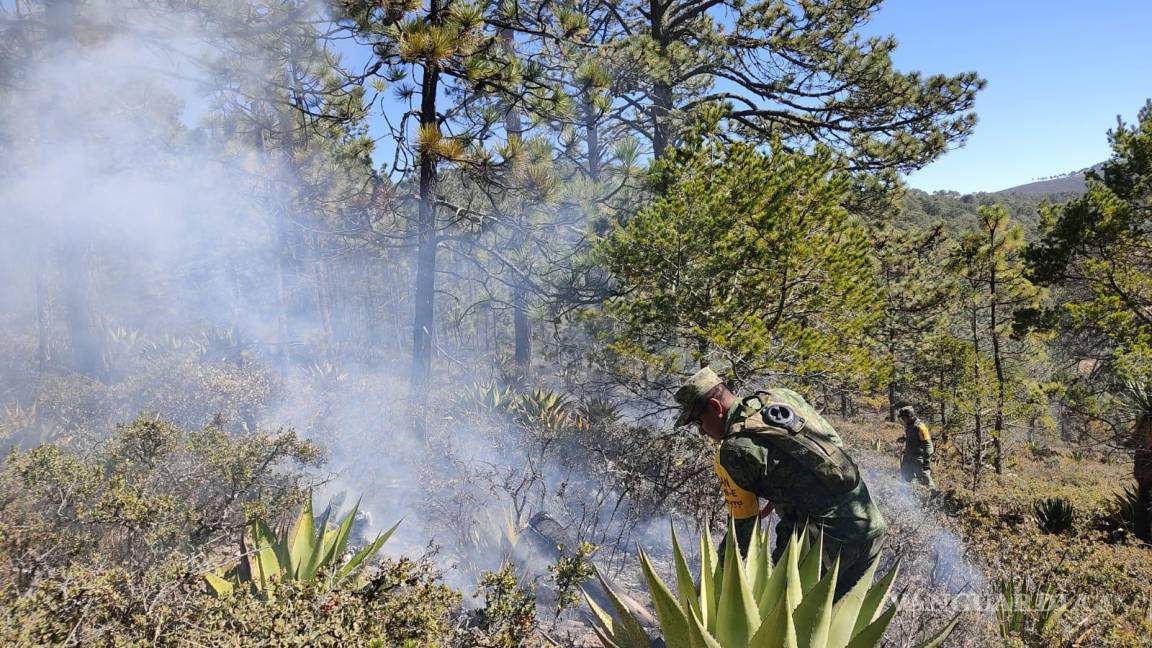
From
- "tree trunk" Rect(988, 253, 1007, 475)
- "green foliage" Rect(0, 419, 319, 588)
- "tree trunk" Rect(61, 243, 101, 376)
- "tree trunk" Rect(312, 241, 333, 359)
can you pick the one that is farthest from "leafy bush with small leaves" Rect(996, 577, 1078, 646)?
"tree trunk" Rect(312, 241, 333, 359)

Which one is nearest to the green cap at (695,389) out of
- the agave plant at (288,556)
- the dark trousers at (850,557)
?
the dark trousers at (850,557)

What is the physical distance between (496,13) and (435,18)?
1.42m

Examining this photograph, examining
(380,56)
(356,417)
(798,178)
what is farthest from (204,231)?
(798,178)

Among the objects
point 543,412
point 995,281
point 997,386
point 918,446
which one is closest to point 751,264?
point 918,446

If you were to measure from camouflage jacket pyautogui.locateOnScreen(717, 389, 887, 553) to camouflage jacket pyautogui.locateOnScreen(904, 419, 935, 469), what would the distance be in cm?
539

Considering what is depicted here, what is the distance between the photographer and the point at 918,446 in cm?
704

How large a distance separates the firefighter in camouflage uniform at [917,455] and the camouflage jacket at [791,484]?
17.6 ft

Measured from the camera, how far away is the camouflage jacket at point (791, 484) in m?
2.45

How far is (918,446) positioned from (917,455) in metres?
0.12

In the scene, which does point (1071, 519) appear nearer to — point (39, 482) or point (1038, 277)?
point (1038, 277)

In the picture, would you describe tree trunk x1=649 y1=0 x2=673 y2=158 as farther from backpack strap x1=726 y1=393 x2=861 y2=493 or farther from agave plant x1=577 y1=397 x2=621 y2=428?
backpack strap x1=726 y1=393 x2=861 y2=493

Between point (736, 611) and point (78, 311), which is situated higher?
point (78, 311)

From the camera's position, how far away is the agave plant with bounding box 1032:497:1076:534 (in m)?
5.78

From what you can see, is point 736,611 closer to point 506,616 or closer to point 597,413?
Result: point 506,616
